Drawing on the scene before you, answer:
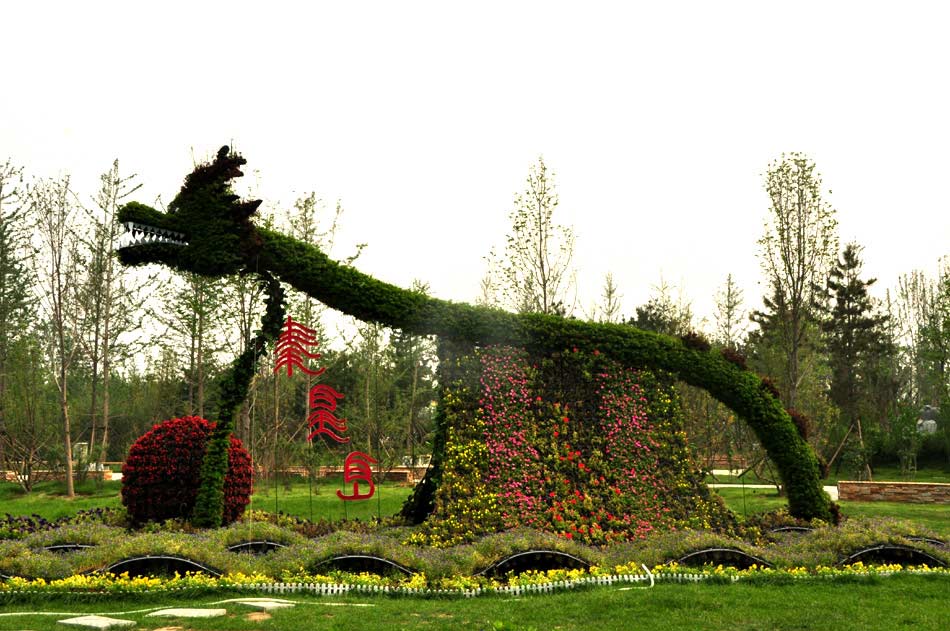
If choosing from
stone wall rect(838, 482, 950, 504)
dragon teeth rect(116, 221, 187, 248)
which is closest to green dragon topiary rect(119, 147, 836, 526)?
dragon teeth rect(116, 221, 187, 248)

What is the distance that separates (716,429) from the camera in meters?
21.9

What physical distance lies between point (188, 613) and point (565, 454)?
18.1 feet

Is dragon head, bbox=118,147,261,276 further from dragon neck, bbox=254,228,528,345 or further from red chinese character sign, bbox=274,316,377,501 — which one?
red chinese character sign, bbox=274,316,377,501

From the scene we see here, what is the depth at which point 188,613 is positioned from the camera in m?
6.02

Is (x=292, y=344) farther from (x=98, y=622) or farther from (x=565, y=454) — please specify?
(x=98, y=622)

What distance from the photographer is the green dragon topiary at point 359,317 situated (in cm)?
979

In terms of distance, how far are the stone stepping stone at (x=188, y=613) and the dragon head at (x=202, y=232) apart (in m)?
4.94

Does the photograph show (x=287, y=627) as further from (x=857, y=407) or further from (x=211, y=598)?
(x=857, y=407)

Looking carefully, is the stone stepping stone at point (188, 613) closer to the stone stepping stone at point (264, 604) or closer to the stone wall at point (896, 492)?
the stone stepping stone at point (264, 604)

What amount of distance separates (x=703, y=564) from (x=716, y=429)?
1445 centimetres

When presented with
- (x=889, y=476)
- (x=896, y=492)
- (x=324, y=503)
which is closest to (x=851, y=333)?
(x=889, y=476)

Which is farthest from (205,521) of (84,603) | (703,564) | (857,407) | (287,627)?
(857,407)

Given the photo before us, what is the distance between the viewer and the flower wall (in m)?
9.52

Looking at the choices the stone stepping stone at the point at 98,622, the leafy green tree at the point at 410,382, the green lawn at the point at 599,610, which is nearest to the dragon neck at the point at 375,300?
the green lawn at the point at 599,610
